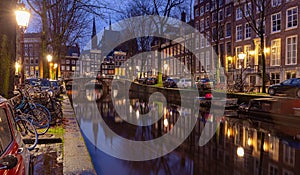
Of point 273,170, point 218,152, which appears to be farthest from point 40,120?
point 273,170

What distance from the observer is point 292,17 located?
3269cm

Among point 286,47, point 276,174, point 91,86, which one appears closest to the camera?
point 276,174

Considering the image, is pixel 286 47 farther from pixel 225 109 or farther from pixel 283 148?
pixel 283 148

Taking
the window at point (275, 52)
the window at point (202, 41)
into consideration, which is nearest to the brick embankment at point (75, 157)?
the window at point (275, 52)

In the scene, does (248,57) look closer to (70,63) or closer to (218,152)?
(218,152)

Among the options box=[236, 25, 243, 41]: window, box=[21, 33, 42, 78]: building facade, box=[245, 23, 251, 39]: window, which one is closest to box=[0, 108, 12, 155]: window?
box=[245, 23, 251, 39]: window

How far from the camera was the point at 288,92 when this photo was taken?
70.0 feet

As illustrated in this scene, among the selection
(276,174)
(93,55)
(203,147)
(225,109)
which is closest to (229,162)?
(276,174)

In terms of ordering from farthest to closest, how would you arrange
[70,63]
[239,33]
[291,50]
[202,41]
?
[70,63]
[202,41]
[239,33]
[291,50]

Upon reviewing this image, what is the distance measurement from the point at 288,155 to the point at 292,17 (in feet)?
101

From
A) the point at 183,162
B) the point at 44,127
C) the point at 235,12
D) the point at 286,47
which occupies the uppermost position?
the point at 235,12

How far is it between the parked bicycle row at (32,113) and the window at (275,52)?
31558mm

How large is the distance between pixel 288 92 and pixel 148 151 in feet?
57.4

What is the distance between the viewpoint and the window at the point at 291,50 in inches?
1273
